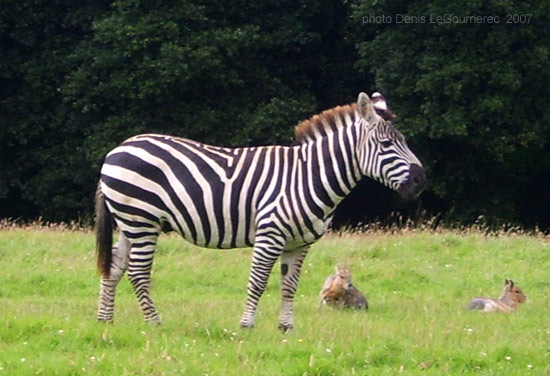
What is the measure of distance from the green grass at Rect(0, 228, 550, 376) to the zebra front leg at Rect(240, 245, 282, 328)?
0.62 feet

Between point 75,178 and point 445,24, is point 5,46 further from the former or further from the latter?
point 445,24

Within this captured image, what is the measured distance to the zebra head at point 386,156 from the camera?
11211mm

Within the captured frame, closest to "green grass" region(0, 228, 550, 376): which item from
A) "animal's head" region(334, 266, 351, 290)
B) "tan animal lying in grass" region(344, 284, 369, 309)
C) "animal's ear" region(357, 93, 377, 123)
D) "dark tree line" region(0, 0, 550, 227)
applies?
"tan animal lying in grass" region(344, 284, 369, 309)

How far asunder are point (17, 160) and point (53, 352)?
78.0ft

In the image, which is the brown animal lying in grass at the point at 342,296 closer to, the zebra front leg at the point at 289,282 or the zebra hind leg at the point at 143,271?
the zebra front leg at the point at 289,282

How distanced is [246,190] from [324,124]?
4.14 ft

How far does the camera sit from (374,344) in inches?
398

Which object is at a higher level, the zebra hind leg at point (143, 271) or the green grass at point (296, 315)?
the zebra hind leg at point (143, 271)

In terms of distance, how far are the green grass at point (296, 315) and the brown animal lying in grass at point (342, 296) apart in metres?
0.26

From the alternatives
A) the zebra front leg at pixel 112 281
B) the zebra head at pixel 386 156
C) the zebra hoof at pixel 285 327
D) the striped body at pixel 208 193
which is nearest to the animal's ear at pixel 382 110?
the zebra head at pixel 386 156

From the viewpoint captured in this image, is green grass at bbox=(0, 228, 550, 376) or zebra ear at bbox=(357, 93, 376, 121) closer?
green grass at bbox=(0, 228, 550, 376)

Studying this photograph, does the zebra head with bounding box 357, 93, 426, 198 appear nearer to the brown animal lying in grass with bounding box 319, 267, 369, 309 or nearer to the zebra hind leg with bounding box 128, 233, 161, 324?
the zebra hind leg with bounding box 128, 233, 161, 324

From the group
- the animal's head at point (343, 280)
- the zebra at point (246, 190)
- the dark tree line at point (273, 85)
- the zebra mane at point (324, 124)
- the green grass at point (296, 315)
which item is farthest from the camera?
the dark tree line at point (273, 85)

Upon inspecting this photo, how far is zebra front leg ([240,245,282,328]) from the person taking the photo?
10992mm
